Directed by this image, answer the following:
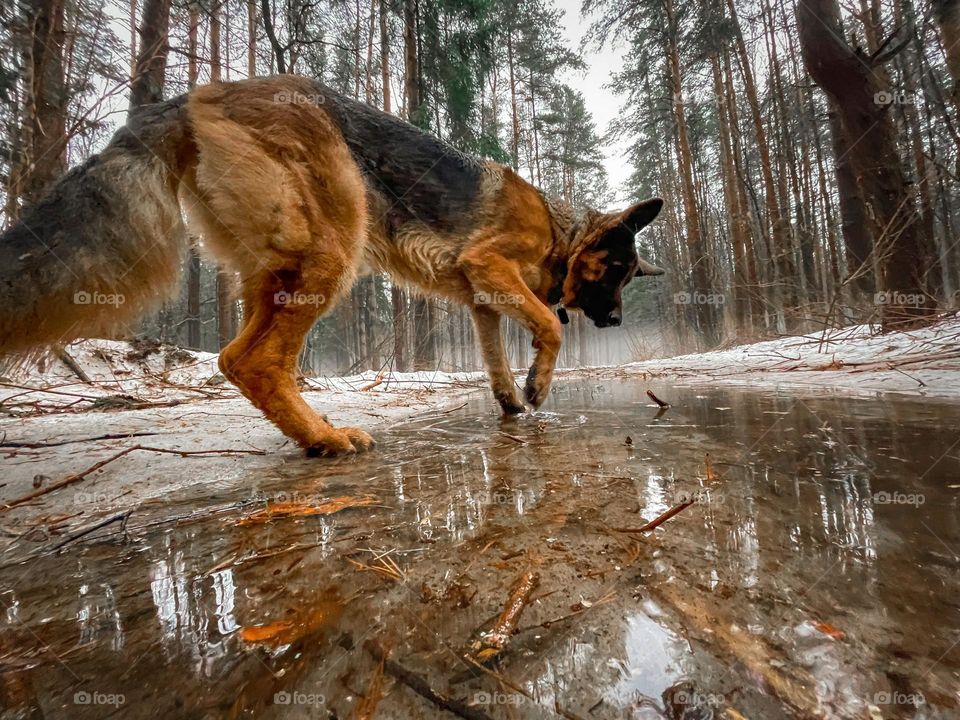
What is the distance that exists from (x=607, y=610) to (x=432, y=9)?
42.7 ft

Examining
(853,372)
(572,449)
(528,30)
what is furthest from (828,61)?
(528,30)

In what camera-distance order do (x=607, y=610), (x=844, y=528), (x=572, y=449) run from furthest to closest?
(x=572, y=449) → (x=844, y=528) → (x=607, y=610)

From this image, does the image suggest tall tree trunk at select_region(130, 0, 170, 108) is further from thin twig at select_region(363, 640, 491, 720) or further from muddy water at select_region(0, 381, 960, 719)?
thin twig at select_region(363, 640, 491, 720)

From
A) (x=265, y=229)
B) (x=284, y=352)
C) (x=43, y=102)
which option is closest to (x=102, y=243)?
(x=265, y=229)

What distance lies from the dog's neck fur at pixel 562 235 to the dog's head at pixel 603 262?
22 millimetres

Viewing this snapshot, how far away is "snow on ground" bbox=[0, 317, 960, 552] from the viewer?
1.38 m

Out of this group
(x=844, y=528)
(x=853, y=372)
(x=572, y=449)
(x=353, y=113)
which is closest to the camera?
(x=844, y=528)

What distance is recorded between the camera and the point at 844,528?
33.0 inches

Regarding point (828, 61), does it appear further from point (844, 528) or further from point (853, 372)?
point (844, 528)

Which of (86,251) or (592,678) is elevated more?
(86,251)

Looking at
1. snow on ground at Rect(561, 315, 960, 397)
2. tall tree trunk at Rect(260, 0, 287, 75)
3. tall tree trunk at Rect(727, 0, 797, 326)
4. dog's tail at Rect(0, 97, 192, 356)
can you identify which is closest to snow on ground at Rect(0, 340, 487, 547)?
dog's tail at Rect(0, 97, 192, 356)

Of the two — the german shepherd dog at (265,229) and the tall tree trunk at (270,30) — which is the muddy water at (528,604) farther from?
the tall tree trunk at (270,30)

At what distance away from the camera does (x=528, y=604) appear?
2.10 feet

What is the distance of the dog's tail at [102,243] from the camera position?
161 centimetres
